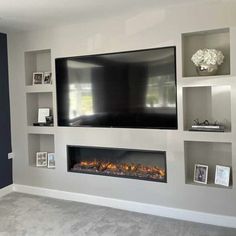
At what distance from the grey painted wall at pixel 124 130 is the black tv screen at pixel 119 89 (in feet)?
0.31

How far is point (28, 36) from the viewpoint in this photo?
14.0 ft

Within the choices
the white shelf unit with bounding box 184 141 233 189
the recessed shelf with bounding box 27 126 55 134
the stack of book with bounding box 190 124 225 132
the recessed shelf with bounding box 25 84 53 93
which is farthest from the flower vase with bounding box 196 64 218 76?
the recessed shelf with bounding box 27 126 55 134

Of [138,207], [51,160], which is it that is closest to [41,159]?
[51,160]

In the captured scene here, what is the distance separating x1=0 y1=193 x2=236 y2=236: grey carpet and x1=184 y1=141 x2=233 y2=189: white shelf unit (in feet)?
1.75

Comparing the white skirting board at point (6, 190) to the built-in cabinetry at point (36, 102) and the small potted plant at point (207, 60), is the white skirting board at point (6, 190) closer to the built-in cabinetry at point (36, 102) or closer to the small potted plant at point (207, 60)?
the built-in cabinetry at point (36, 102)

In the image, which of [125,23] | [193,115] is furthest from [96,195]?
[125,23]

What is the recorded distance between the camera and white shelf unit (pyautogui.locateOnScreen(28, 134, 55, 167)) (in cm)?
446

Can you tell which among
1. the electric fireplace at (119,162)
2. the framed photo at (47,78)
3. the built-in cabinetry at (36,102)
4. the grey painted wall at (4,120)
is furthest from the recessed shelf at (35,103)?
the electric fireplace at (119,162)

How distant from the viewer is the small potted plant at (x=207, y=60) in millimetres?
3139

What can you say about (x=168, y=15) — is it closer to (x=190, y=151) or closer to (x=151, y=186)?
(x=190, y=151)

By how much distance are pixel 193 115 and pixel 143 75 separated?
0.77 meters

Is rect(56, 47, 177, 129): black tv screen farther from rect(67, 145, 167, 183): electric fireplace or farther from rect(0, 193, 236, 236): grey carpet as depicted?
rect(0, 193, 236, 236): grey carpet

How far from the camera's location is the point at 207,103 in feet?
11.3

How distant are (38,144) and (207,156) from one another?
2.57 metres
